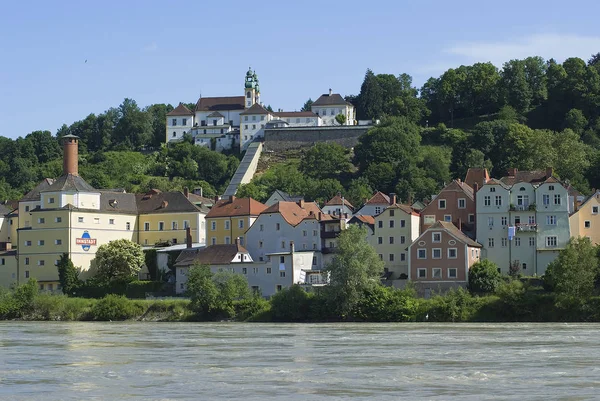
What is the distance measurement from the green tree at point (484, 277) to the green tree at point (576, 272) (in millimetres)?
4188

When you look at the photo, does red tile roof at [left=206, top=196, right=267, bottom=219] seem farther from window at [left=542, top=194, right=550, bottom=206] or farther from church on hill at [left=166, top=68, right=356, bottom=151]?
church on hill at [left=166, top=68, right=356, bottom=151]

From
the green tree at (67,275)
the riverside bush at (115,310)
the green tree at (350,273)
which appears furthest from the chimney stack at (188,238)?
the green tree at (350,273)

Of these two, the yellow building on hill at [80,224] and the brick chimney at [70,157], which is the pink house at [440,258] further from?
the brick chimney at [70,157]

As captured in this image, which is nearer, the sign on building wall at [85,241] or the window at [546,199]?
the window at [546,199]

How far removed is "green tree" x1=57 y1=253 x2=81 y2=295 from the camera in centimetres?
7850

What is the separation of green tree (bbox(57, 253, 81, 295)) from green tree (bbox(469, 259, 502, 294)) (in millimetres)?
26499

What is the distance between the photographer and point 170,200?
88.9m

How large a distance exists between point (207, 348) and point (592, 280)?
23652 millimetres

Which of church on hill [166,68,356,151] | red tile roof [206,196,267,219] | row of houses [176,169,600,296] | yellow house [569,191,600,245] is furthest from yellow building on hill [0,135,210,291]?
church on hill [166,68,356,151]

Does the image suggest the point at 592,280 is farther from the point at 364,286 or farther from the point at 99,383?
the point at 99,383

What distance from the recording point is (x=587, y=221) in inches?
2857

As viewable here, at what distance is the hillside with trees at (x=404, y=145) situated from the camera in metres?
106

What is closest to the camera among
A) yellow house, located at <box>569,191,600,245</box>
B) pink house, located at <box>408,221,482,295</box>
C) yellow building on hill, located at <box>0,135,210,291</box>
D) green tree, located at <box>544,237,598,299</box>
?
green tree, located at <box>544,237,598,299</box>

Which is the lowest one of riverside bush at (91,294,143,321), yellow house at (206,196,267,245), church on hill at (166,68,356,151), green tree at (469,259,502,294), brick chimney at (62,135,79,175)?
riverside bush at (91,294,143,321)
